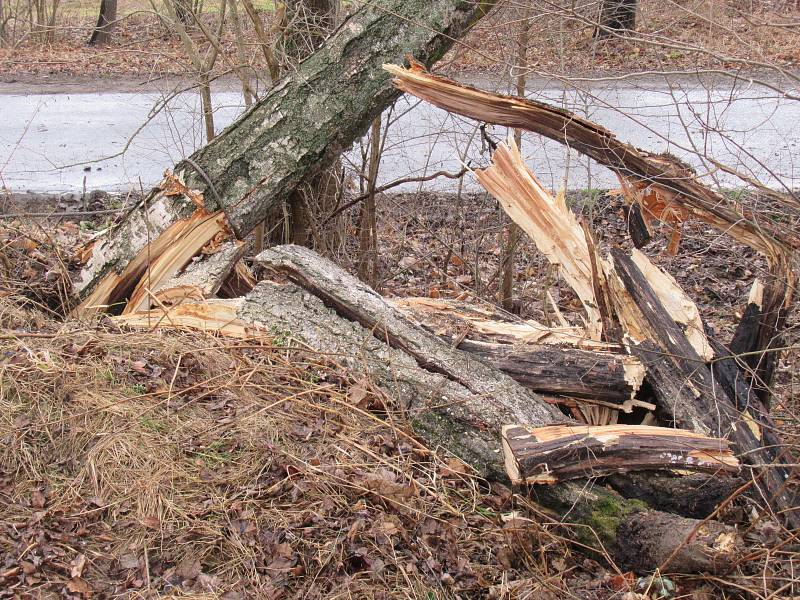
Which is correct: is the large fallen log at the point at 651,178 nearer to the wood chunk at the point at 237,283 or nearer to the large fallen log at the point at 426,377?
the large fallen log at the point at 426,377

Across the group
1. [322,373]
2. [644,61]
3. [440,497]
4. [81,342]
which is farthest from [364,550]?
[644,61]

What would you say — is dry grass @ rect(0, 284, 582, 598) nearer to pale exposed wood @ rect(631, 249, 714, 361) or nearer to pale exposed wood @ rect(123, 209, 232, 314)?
pale exposed wood @ rect(123, 209, 232, 314)

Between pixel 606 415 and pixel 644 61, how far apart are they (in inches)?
323

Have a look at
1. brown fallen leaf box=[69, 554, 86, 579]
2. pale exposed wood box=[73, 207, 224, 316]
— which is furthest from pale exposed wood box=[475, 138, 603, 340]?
brown fallen leaf box=[69, 554, 86, 579]

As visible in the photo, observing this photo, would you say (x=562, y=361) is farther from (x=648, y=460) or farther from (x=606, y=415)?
(x=648, y=460)

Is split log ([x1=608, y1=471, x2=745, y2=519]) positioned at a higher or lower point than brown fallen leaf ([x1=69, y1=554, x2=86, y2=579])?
higher

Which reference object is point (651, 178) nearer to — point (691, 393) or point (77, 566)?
point (691, 393)

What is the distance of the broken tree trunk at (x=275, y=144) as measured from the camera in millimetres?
4645

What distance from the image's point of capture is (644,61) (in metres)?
10.7

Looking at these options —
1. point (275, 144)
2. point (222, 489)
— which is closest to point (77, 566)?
point (222, 489)

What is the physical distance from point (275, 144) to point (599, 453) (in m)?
2.72

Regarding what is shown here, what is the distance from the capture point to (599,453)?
3.35m

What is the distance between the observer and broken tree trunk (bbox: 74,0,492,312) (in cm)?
464

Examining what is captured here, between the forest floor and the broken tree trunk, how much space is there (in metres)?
0.53
